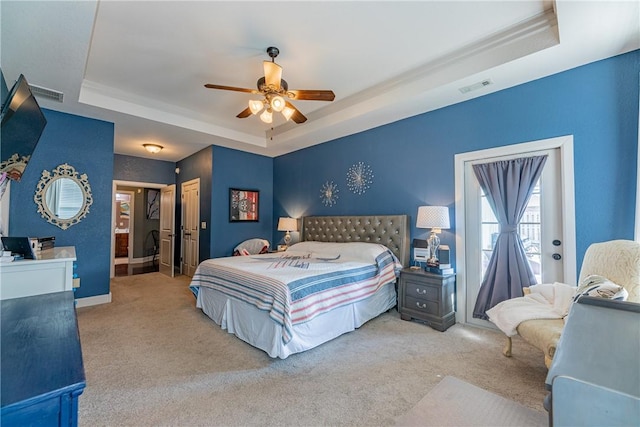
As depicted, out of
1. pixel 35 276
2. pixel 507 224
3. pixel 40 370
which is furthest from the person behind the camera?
pixel 507 224

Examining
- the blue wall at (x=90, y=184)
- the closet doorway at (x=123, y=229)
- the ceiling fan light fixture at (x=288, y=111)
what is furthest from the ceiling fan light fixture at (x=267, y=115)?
the closet doorway at (x=123, y=229)

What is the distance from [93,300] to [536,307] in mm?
5359

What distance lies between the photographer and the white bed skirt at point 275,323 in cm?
246

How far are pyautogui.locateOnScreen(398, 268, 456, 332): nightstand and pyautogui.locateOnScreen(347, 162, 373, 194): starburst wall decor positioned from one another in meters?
1.58

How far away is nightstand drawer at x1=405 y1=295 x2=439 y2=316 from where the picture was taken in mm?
3148

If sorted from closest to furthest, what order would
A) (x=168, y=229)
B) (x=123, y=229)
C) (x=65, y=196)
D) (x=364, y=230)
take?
(x=65, y=196), (x=364, y=230), (x=168, y=229), (x=123, y=229)

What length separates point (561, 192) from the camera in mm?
2734

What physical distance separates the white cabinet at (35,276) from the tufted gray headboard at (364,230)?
337 cm

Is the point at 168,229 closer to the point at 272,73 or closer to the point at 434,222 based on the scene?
the point at 272,73

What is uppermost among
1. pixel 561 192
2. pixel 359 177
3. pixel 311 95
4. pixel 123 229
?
pixel 311 95

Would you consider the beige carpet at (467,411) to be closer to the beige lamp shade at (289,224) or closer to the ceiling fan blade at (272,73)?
the ceiling fan blade at (272,73)

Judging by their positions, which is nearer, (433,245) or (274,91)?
(274,91)

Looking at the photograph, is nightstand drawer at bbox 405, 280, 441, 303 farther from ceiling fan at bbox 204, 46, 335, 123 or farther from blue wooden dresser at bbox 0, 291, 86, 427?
blue wooden dresser at bbox 0, 291, 86, 427

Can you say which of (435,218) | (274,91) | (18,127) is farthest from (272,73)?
(435,218)
